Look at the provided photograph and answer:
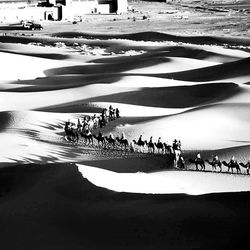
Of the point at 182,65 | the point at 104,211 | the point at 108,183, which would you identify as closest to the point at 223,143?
the point at 108,183

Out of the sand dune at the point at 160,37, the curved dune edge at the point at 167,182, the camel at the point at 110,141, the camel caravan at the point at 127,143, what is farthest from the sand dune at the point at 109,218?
the sand dune at the point at 160,37

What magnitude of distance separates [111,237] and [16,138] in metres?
7.55

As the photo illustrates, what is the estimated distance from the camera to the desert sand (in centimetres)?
1013

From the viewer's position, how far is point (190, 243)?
376 inches

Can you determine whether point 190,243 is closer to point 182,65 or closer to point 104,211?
point 104,211

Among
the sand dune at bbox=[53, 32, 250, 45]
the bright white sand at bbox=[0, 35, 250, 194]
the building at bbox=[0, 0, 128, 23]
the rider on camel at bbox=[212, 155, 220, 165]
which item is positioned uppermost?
the building at bbox=[0, 0, 128, 23]

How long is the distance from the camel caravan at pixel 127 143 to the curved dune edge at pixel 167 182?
38 centimetres

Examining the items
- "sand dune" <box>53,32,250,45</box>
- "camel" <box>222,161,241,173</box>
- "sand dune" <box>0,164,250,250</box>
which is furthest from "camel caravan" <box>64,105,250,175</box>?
"sand dune" <box>53,32,250,45</box>

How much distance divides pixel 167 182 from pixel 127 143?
10.5ft

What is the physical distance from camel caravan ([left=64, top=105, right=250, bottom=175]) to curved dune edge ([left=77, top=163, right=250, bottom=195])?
38 cm

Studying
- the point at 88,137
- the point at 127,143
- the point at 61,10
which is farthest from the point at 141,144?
the point at 61,10

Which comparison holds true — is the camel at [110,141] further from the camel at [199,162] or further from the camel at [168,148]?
the camel at [199,162]

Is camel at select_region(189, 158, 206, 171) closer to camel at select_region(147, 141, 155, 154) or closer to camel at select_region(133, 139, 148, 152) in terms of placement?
camel at select_region(147, 141, 155, 154)

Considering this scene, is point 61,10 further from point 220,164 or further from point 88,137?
point 220,164
